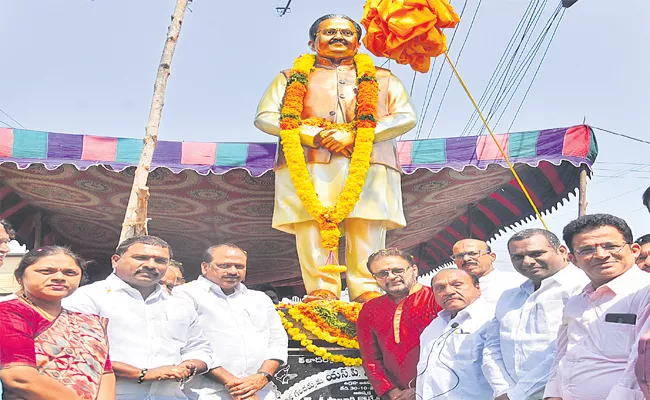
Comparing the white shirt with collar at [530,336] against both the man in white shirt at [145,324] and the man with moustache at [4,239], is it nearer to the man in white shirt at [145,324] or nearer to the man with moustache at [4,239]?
the man in white shirt at [145,324]

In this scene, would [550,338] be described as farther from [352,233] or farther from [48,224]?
[48,224]

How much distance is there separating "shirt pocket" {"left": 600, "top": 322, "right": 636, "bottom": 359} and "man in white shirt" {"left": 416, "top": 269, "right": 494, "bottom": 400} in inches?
35.9

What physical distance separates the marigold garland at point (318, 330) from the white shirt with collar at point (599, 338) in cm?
174

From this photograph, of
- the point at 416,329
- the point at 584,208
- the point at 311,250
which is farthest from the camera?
the point at 584,208

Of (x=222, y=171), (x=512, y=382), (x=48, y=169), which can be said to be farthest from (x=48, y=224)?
(x=512, y=382)

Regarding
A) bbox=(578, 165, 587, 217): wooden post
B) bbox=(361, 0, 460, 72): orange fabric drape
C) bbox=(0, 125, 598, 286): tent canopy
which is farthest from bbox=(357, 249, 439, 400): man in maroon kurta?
bbox=(578, 165, 587, 217): wooden post

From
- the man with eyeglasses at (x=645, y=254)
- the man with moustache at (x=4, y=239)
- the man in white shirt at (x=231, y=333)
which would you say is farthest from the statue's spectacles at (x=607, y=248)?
the man with moustache at (x=4, y=239)

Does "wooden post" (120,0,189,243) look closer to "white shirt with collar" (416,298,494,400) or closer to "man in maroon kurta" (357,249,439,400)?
"man in maroon kurta" (357,249,439,400)

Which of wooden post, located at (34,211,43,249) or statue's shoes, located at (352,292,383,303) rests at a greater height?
wooden post, located at (34,211,43,249)

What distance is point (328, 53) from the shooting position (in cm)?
548

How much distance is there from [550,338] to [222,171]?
12.6ft

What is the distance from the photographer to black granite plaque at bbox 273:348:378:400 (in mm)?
4406

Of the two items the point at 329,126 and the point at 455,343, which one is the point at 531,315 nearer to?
the point at 455,343

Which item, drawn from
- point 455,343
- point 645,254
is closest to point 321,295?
point 455,343
